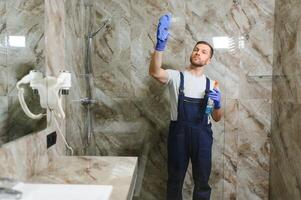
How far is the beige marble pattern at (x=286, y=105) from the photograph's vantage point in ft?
6.58

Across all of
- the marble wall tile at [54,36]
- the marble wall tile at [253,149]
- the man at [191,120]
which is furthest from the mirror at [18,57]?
the marble wall tile at [253,149]

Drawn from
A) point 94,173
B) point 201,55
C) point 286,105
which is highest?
point 201,55

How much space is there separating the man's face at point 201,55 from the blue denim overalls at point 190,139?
0.16m

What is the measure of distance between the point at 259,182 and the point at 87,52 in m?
1.91

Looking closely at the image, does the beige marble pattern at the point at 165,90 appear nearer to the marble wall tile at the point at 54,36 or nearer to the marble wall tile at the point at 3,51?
the marble wall tile at the point at 54,36

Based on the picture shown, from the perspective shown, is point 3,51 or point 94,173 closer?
point 3,51

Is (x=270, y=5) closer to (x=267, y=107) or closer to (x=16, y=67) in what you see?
(x=267, y=107)

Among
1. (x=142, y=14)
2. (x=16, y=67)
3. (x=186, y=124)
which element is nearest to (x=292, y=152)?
(x=186, y=124)

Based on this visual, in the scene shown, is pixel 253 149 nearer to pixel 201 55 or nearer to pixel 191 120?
pixel 191 120

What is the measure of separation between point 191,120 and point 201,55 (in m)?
0.52

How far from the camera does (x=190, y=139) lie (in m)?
2.03

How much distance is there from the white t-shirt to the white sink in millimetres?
1106

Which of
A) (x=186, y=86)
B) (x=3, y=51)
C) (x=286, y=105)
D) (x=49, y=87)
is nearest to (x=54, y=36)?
(x=49, y=87)

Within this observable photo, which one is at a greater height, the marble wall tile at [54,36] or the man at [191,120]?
the marble wall tile at [54,36]
